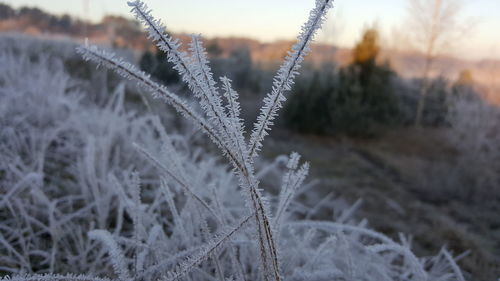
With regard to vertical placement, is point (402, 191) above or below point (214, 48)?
below

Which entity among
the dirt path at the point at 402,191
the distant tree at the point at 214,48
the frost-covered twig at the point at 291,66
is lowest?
the dirt path at the point at 402,191

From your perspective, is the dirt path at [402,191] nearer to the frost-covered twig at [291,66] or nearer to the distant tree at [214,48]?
the frost-covered twig at [291,66]

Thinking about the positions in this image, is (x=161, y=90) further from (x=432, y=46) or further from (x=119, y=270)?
(x=432, y=46)

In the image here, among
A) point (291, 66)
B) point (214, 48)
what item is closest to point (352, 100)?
point (291, 66)

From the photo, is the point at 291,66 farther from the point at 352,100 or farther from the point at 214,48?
the point at 214,48

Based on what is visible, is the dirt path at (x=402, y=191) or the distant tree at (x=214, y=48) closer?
the dirt path at (x=402, y=191)

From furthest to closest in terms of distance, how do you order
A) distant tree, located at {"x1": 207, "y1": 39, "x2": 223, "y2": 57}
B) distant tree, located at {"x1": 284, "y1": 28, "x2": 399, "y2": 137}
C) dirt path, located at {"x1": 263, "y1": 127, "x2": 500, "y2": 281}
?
distant tree, located at {"x1": 207, "y1": 39, "x2": 223, "y2": 57} < distant tree, located at {"x1": 284, "y1": 28, "x2": 399, "y2": 137} < dirt path, located at {"x1": 263, "y1": 127, "x2": 500, "y2": 281}

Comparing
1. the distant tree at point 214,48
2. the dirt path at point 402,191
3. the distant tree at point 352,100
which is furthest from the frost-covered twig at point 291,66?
the distant tree at point 214,48

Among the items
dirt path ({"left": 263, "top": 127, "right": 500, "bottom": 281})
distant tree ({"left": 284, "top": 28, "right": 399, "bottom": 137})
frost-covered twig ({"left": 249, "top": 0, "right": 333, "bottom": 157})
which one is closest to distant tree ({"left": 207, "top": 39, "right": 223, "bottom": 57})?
distant tree ({"left": 284, "top": 28, "right": 399, "bottom": 137})

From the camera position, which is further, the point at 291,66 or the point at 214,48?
the point at 214,48

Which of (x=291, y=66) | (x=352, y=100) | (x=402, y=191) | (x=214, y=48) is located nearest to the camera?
(x=291, y=66)

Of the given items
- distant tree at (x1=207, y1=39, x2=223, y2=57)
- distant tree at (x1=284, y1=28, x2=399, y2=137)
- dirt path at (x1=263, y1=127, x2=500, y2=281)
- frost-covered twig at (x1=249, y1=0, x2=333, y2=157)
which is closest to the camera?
frost-covered twig at (x1=249, y1=0, x2=333, y2=157)

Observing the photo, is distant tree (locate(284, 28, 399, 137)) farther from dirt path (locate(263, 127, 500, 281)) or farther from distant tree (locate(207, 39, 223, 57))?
distant tree (locate(207, 39, 223, 57))
